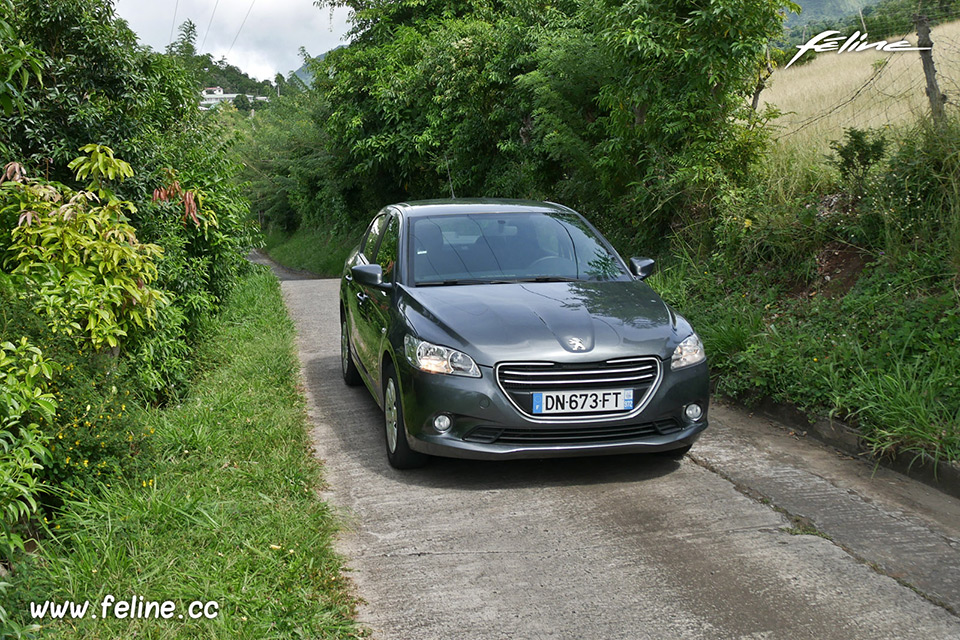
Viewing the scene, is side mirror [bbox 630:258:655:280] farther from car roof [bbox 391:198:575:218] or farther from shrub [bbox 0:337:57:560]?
shrub [bbox 0:337:57:560]

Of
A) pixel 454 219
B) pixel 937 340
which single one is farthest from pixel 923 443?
pixel 454 219

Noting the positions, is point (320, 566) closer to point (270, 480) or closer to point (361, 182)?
point (270, 480)

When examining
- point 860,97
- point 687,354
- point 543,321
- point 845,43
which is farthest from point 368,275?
point 860,97

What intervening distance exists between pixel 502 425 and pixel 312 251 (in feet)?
128

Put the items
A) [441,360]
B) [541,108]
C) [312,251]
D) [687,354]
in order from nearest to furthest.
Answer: [441,360], [687,354], [541,108], [312,251]

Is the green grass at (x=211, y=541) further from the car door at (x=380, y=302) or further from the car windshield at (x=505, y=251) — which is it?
the car windshield at (x=505, y=251)

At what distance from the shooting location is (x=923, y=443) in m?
5.42

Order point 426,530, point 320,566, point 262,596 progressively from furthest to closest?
point 426,530 → point 320,566 → point 262,596

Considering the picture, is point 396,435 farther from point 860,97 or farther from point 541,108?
point 860,97

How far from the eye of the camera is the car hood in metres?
5.12

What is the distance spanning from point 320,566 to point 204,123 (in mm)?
6900

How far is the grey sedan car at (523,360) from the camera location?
16.6 ft

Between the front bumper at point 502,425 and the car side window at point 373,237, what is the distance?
2495 millimetres

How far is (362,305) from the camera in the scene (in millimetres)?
7043
